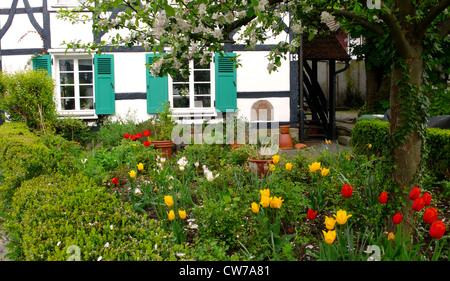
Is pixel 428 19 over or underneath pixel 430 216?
over

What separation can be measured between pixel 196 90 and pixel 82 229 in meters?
6.82

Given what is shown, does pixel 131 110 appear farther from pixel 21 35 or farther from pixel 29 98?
pixel 21 35

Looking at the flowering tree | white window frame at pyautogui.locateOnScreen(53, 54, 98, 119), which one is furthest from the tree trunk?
white window frame at pyautogui.locateOnScreen(53, 54, 98, 119)

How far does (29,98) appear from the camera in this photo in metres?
7.23

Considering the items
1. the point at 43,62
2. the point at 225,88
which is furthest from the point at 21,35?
the point at 225,88

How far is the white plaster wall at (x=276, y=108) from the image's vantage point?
8.74 m

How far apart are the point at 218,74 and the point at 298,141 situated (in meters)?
2.37

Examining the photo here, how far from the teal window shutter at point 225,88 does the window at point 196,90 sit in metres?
0.17

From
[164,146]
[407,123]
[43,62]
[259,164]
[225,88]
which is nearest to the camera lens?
[407,123]

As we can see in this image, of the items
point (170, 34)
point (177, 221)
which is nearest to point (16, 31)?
point (170, 34)

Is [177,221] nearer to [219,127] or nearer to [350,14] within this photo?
[350,14]

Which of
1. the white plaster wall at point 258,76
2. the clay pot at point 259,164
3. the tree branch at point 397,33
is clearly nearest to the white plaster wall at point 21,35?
the white plaster wall at point 258,76

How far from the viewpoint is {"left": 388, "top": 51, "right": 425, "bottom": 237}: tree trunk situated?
2.76 m

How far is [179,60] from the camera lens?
9.22 feet
